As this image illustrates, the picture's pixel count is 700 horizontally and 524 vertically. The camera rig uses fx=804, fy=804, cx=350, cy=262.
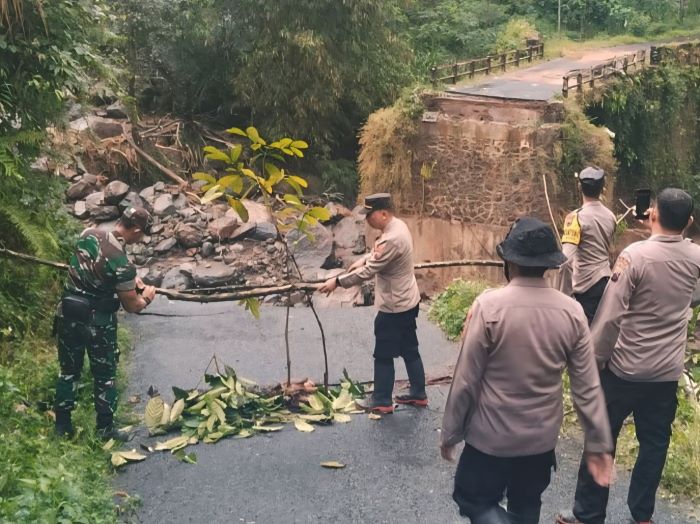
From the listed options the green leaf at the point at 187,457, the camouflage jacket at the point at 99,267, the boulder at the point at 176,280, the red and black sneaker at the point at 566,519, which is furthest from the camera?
the boulder at the point at 176,280

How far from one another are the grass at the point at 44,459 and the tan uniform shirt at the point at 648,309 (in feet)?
9.92

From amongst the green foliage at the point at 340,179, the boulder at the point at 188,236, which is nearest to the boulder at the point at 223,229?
the boulder at the point at 188,236

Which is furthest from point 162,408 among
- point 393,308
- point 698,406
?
point 698,406

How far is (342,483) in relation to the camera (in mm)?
5523

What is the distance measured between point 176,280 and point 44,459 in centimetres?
1020

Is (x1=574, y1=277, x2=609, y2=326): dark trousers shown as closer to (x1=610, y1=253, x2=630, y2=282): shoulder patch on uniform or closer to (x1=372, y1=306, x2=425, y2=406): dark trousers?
(x1=372, y1=306, x2=425, y2=406): dark trousers

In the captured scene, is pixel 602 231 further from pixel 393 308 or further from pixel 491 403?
pixel 491 403

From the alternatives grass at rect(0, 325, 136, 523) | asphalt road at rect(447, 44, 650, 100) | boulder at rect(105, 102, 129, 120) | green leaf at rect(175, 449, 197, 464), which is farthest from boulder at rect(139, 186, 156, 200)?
green leaf at rect(175, 449, 197, 464)

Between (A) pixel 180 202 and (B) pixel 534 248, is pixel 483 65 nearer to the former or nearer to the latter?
(A) pixel 180 202

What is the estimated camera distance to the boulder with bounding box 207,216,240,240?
17.4 meters

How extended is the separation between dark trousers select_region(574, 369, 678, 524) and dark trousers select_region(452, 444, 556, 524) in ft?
2.51

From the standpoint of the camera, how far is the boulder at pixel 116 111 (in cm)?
2102

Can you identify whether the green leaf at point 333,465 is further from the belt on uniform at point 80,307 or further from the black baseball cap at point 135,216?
the black baseball cap at point 135,216

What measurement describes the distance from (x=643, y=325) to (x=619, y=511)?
1.32m
